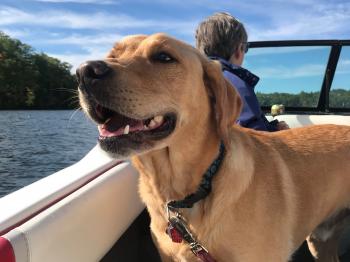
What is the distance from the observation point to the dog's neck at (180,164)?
2.60 meters

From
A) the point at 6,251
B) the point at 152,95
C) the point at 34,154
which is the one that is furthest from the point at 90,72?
the point at 34,154

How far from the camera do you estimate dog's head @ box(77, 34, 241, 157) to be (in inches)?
85.5

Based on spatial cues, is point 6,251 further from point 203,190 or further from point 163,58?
point 163,58

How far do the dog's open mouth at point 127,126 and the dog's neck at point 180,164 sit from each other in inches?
8.6

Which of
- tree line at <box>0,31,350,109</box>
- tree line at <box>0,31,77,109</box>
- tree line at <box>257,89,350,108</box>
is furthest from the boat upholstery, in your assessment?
tree line at <box>0,31,77,109</box>

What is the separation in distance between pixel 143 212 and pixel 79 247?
1.68 m

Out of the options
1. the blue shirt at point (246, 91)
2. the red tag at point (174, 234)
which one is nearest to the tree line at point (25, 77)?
the blue shirt at point (246, 91)

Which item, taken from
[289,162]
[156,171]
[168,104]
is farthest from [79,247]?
[289,162]

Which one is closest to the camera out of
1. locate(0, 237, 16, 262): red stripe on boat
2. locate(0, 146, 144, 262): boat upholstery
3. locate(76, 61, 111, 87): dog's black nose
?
locate(0, 237, 16, 262): red stripe on boat

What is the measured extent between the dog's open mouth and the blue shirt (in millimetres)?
1527

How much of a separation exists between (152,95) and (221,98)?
49 centimetres

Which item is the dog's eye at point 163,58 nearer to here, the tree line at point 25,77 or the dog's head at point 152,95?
the dog's head at point 152,95

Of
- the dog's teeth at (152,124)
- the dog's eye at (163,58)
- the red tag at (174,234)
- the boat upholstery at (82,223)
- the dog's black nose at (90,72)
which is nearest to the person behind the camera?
the boat upholstery at (82,223)

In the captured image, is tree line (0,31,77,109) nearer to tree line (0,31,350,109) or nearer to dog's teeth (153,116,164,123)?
tree line (0,31,350,109)
